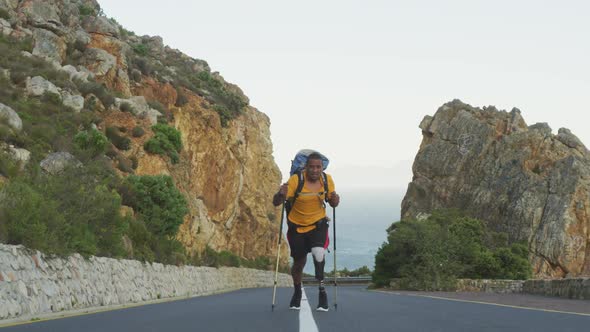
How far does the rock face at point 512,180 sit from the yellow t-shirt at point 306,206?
72705 millimetres

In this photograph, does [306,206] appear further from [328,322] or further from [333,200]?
[328,322]

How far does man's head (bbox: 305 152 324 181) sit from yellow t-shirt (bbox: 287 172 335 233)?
201mm

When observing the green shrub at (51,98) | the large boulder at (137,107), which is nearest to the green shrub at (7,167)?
the green shrub at (51,98)

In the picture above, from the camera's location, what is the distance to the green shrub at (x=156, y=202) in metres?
28.5

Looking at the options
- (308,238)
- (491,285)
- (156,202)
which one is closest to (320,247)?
(308,238)

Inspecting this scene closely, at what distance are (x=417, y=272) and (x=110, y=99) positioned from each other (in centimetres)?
1913

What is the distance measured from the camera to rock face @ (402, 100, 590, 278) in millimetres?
80375

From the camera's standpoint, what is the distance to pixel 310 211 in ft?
36.5

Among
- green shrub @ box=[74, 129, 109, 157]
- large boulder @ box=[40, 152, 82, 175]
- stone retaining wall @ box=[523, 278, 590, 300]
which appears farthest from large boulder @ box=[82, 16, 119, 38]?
stone retaining wall @ box=[523, 278, 590, 300]

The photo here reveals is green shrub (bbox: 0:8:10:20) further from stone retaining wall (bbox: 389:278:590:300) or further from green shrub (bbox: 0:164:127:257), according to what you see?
stone retaining wall (bbox: 389:278:590:300)

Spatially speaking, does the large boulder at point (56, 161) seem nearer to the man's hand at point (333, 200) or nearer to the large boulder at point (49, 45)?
the man's hand at point (333, 200)

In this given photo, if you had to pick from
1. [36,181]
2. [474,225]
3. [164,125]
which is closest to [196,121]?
[164,125]

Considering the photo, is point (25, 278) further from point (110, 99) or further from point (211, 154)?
point (211, 154)

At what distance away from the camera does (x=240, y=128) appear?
66.1 metres
